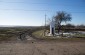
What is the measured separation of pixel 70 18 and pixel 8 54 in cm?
4492

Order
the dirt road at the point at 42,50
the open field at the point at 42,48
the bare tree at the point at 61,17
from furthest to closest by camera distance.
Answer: the bare tree at the point at 61,17 < the open field at the point at 42,48 < the dirt road at the point at 42,50

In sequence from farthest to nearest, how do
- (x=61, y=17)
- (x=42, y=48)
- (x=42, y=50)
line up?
(x=61, y=17) < (x=42, y=48) < (x=42, y=50)

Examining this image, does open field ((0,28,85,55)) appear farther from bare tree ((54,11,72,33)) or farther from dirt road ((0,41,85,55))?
bare tree ((54,11,72,33))

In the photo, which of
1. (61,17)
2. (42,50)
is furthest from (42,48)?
(61,17)

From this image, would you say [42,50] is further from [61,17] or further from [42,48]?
[61,17]

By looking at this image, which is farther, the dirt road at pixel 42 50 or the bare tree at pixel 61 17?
the bare tree at pixel 61 17

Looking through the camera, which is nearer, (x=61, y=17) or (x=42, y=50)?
(x=42, y=50)

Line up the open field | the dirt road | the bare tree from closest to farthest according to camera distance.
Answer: the dirt road
the open field
the bare tree

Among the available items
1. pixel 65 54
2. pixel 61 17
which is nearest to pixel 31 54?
pixel 65 54

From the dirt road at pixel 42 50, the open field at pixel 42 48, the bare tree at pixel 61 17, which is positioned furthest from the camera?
the bare tree at pixel 61 17

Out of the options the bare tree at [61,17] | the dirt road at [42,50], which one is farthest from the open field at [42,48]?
the bare tree at [61,17]

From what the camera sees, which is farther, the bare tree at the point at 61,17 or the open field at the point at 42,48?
the bare tree at the point at 61,17

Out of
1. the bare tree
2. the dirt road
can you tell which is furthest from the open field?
the bare tree

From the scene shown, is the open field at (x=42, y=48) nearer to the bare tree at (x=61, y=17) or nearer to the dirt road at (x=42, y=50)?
the dirt road at (x=42, y=50)
